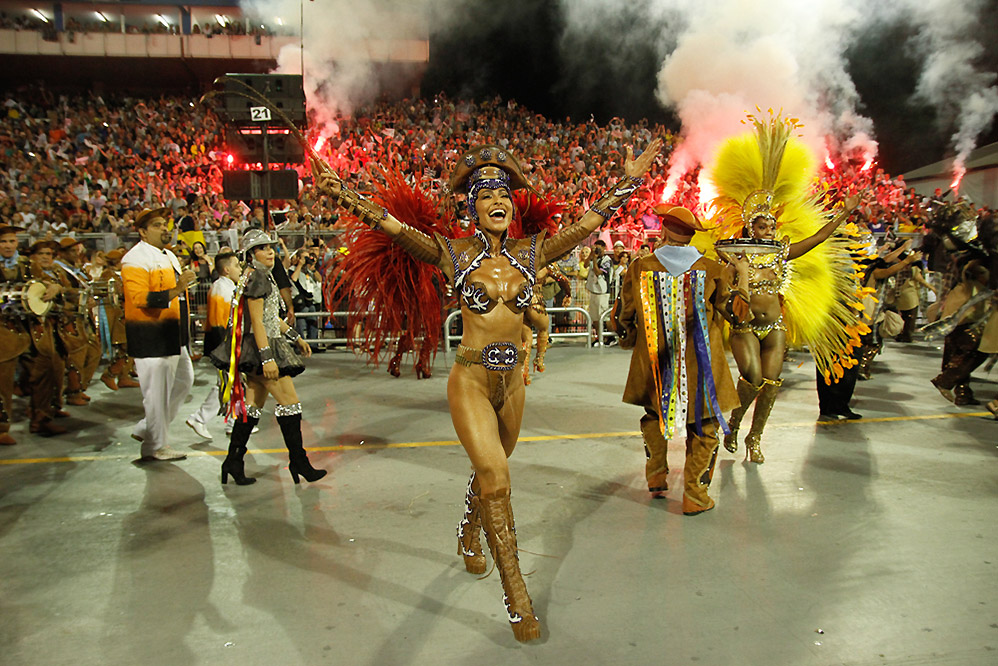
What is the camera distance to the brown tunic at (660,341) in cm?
470

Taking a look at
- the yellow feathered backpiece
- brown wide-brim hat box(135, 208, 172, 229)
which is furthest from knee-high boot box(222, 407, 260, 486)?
the yellow feathered backpiece

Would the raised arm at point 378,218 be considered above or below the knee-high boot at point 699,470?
above

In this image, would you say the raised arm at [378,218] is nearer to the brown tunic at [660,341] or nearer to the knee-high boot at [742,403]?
the brown tunic at [660,341]

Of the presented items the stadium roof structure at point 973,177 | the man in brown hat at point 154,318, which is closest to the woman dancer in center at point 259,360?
the man in brown hat at point 154,318

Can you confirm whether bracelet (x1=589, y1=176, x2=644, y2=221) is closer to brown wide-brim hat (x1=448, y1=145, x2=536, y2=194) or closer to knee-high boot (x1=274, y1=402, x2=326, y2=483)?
brown wide-brim hat (x1=448, y1=145, x2=536, y2=194)

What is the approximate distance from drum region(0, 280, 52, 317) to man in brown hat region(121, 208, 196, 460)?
1500mm

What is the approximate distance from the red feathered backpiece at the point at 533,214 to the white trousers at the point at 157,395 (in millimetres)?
3142

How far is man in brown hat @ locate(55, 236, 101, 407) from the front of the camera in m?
7.44

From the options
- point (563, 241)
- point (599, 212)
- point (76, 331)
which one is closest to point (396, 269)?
point (563, 241)

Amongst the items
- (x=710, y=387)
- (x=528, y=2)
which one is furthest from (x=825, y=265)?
(x=528, y=2)

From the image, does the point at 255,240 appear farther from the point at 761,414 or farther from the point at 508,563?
the point at 761,414

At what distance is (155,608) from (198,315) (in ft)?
29.6

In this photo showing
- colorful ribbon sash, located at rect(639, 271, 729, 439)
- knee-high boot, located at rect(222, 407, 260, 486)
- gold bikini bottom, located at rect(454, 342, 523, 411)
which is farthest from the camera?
knee-high boot, located at rect(222, 407, 260, 486)

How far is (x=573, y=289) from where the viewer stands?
1322cm
